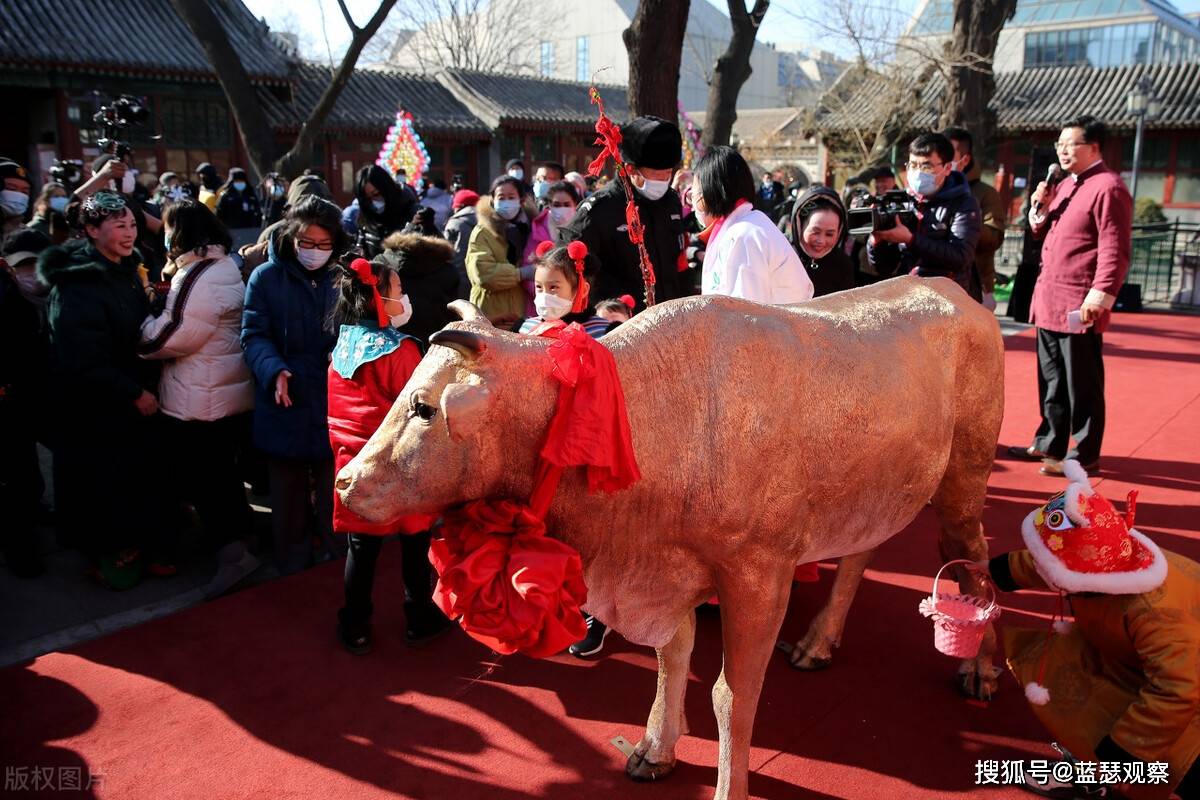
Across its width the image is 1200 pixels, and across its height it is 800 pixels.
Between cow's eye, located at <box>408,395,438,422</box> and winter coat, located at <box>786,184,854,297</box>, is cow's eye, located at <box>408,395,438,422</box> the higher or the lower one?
the lower one

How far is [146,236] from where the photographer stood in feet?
21.6

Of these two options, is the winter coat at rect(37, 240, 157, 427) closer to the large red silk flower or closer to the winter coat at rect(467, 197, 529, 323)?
the winter coat at rect(467, 197, 529, 323)

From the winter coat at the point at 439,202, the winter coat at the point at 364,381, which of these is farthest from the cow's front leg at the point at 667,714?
the winter coat at the point at 439,202

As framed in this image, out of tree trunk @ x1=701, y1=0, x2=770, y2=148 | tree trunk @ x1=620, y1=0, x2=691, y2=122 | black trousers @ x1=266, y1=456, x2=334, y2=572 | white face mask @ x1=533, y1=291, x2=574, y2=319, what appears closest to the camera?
white face mask @ x1=533, y1=291, x2=574, y2=319

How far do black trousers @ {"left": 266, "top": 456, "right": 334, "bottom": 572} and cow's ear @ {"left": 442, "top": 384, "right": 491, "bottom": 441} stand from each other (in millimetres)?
2505

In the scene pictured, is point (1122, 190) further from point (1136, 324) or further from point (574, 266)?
point (1136, 324)

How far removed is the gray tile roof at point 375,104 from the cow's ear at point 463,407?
1936cm

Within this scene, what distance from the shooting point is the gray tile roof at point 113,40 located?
15250 mm

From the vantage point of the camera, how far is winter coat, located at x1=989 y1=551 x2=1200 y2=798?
2.62 meters

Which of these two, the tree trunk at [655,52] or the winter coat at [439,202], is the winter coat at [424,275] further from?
the winter coat at [439,202]

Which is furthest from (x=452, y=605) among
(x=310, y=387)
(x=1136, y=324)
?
(x=1136, y=324)

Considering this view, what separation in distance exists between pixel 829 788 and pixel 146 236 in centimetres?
594

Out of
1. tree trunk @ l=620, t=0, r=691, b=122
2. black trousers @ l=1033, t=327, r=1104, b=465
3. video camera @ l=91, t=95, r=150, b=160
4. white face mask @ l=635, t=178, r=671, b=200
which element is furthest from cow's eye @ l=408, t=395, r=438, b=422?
tree trunk @ l=620, t=0, r=691, b=122

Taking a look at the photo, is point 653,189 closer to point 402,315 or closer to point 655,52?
point 402,315
